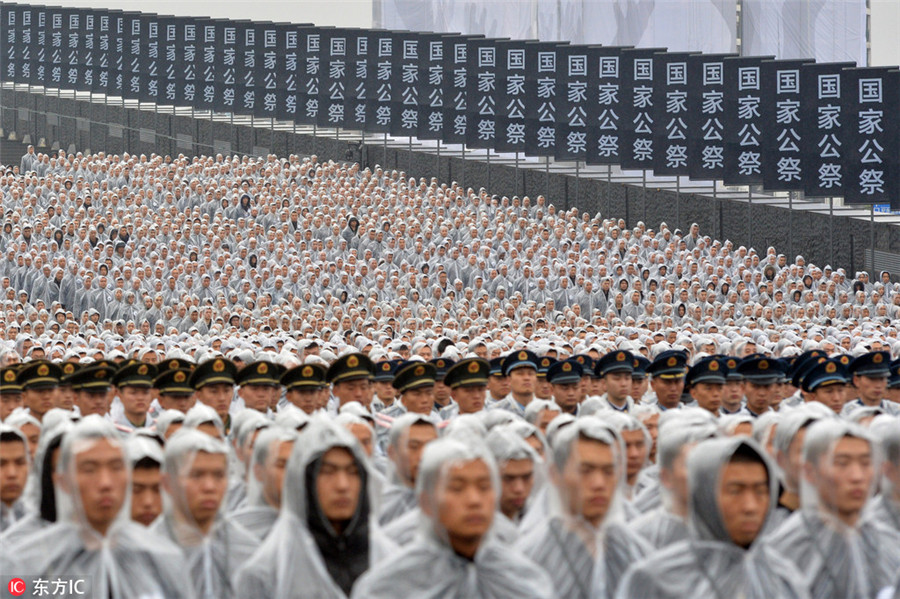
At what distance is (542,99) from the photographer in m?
37.3

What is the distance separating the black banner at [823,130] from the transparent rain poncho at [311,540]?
1015 inches

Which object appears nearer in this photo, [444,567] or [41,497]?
[444,567]

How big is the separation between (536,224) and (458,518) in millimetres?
27243

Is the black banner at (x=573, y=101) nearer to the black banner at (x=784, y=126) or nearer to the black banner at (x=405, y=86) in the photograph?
the black banner at (x=784, y=126)

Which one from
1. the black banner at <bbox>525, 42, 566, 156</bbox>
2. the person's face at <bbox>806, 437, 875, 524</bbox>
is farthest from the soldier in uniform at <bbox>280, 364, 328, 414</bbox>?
the black banner at <bbox>525, 42, 566, 156</bbox>

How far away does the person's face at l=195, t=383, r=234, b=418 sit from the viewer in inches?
479

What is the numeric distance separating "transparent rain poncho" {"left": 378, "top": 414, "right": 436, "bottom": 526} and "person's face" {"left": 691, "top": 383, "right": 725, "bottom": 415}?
4.18 metres

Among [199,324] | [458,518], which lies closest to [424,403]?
[458,518]

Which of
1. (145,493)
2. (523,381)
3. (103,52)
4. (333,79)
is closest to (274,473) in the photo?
(145,493)

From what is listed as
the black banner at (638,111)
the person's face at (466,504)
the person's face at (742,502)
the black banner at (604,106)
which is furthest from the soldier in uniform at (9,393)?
the black banner at (604,106)

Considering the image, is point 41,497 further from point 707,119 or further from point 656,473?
point 707,119

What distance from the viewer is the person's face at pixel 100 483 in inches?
240

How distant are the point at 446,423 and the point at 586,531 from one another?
3.94 m

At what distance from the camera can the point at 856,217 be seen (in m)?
34.0
